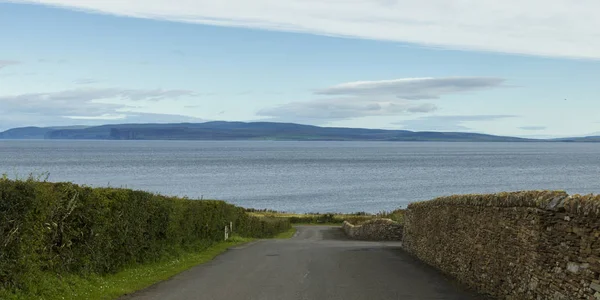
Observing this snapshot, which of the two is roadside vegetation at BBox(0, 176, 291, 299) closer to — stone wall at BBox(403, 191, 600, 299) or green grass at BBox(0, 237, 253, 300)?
green grass at BBox(0, 237, 253, 300)

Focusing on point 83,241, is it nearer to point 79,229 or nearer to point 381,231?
point 79,229

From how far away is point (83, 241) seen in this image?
51.3 feet

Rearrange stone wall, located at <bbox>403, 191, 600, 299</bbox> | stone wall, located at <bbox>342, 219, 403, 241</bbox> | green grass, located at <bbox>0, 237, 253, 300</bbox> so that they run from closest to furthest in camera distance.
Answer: stone wall, located at <bbox>403, 191, 600, 299</bbox> → green grass, located at <bbox>0, 237, 253, 300</bbox> → stone wall, located at <bbox>342, 219, 403, 241</bbox>

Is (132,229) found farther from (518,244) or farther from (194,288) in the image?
(518,244)

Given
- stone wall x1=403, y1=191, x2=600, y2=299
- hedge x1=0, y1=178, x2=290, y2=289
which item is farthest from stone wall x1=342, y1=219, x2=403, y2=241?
stone wall x1=403, y1=191, x2=600, y2=299

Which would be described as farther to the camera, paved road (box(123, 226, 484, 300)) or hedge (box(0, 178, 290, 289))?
paved road (box(123, 226, 484, 300))

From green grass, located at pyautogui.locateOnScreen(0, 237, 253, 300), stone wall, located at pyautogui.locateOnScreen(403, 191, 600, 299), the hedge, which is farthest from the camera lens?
green grass, located at pyautogui.locateOnScreen(0, 237, 253, 300)

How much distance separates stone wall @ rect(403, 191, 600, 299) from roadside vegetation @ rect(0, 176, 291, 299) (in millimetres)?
7900

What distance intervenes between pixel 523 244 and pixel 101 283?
9156 millimetres

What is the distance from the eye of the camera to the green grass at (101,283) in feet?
42.0

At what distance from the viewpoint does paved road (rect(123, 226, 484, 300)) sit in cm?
1466

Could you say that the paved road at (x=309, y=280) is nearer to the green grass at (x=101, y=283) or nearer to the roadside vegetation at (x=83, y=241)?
A: the green grass at (x=101, y=283)

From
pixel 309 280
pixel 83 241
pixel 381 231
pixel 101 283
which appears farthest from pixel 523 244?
pixel 381 231

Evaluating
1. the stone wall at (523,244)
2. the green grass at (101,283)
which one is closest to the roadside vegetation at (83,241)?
the green grass at (101,283)
